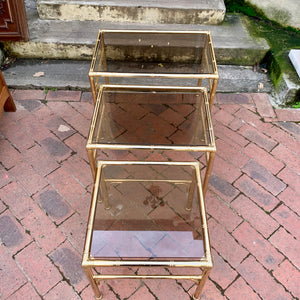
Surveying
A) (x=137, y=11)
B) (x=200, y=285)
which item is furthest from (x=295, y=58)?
(x=200, y=285)

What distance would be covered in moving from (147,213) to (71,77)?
2101 millimetres

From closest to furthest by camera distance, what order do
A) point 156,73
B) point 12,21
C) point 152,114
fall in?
point 156,73, point 152,114, point 12,21

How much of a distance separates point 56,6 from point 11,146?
194 cm

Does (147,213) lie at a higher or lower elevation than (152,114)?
lower

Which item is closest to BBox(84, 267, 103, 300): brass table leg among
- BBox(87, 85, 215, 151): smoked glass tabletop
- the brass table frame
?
BBox(87, 85, 215, 151): smoked glass tabletop

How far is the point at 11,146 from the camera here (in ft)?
9.11

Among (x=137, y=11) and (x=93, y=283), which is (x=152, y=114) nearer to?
(x=93, y=283)

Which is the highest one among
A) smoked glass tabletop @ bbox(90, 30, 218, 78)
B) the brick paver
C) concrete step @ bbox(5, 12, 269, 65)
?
smoked glass tabletop @ bbox(90, 30, 218, 78)

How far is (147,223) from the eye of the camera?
1.92 metres

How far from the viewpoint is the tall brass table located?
2047 mm

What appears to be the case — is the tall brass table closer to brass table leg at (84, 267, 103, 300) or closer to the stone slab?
brass table leg at (84, 267, 103, 300)

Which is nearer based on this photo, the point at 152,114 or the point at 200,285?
the point at 200,285

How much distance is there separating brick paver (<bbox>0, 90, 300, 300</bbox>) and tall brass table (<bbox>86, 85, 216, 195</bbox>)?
0.7 inches

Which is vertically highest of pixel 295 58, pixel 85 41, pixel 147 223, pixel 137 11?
pixel 137 11
